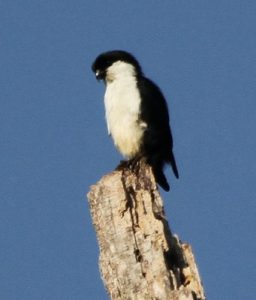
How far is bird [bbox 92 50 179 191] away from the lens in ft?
33.7

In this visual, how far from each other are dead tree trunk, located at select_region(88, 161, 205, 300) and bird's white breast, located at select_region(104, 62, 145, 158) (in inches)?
104

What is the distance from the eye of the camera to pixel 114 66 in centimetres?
1099

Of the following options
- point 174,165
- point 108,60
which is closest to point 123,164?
point 174,165

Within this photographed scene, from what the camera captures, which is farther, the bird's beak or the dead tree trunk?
the bird's beak

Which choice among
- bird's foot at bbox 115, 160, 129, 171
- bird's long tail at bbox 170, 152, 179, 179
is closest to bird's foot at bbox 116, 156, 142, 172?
bird's foot at bbox 115, 160, 129, 171

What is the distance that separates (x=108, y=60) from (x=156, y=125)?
1.27 meters

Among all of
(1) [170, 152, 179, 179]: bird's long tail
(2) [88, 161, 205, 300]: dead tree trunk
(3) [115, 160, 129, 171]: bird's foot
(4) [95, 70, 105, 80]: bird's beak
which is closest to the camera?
(2) [88, 161, 205, 300]: dead tree trunk

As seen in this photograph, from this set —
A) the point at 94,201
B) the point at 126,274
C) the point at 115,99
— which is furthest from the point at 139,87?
the point at 126,274

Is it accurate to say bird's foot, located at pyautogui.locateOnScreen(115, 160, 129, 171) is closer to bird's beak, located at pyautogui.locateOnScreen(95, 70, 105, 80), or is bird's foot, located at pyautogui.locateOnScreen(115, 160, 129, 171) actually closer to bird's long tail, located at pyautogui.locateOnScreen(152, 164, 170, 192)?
bird's long tail, located at pyautogui.locateOnScreen(152, 164, 170, 192)

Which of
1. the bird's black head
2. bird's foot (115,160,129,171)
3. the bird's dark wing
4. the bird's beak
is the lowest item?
bird's foot (115,160,129,171)

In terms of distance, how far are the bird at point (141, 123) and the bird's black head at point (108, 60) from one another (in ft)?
1.37

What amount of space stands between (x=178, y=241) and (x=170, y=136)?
348 cm

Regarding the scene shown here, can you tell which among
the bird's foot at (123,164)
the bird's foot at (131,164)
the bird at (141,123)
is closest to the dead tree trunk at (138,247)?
the bird's foot at (131,164)

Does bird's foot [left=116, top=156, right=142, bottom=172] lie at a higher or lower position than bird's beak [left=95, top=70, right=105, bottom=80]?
lower
